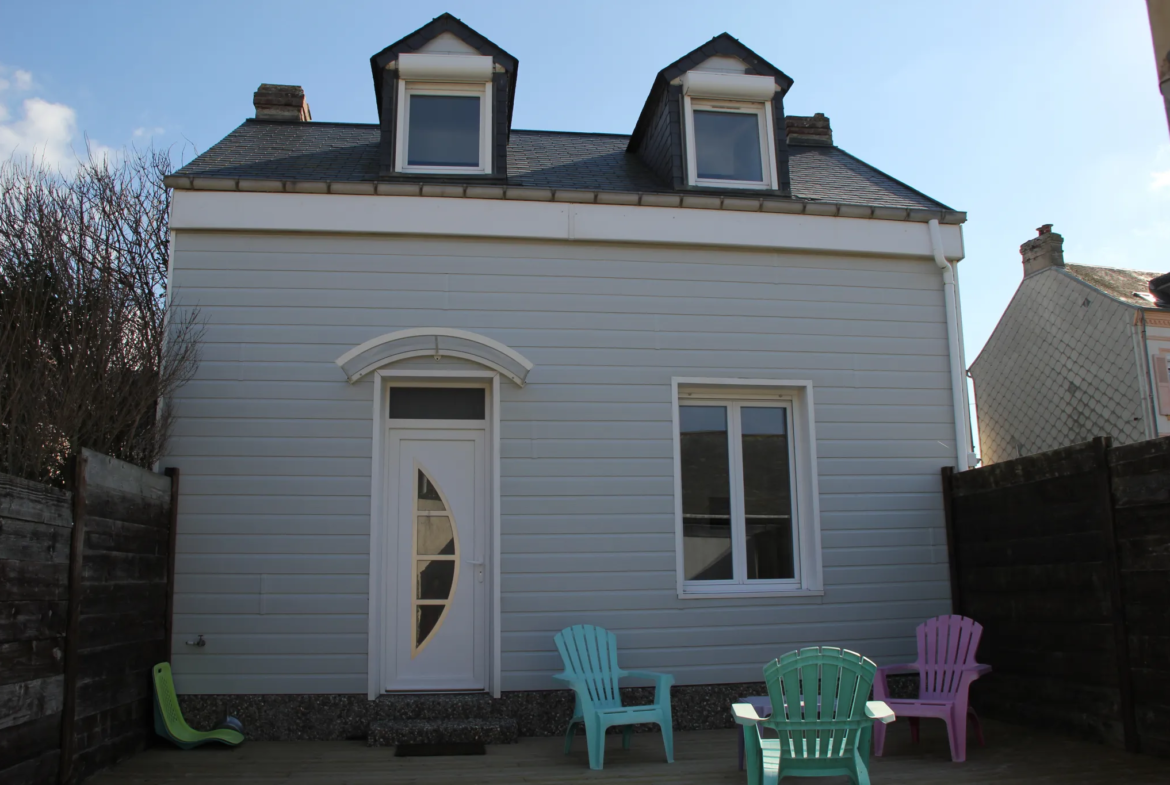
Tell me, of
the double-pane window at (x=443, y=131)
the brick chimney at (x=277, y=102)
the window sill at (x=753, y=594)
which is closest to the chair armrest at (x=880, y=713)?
the window sill at (x=753, y=594)

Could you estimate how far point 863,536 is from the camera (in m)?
6.68

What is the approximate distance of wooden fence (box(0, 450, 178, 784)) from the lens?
3957 millimetres

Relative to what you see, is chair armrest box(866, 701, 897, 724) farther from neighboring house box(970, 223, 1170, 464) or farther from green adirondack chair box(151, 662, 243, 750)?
neighboring house box(970, 223, 1170, 464)

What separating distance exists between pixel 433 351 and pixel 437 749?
2.61 m

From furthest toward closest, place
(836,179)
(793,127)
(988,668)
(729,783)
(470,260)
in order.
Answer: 1. (793,127)
2. (836,179)
3. (470,260)
4. (988,668)
5. (729,783)

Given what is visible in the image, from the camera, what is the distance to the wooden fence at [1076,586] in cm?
484

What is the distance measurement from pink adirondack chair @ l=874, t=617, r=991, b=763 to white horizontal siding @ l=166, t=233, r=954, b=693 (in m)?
0.76

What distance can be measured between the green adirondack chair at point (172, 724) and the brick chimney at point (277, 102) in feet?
17.4

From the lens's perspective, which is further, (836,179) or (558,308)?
(836,179)

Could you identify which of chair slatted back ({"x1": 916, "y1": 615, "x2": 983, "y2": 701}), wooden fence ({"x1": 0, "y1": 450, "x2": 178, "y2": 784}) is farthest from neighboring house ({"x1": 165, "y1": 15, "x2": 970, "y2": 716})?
chair slatted back ({"x1": 916, "y1": 615, "x2": 983, "y2": 701})

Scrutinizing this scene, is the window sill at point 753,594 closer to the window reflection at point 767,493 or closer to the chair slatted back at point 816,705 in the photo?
the window reflection at point 767,493

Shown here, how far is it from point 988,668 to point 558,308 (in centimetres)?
369

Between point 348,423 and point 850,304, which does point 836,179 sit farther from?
point 348,423

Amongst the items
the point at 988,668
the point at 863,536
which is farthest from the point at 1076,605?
the point at 863,536
